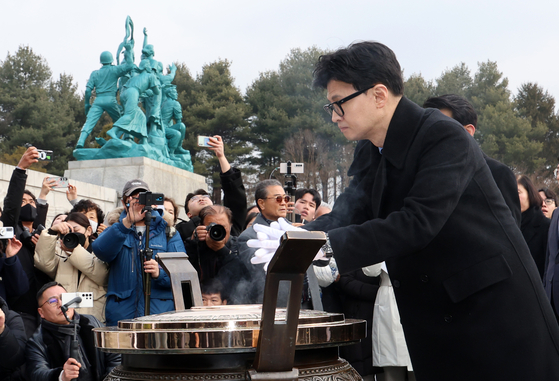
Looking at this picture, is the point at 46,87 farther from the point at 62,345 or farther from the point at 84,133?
the point at 62,345

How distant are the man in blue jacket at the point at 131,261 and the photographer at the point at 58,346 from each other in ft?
1.15

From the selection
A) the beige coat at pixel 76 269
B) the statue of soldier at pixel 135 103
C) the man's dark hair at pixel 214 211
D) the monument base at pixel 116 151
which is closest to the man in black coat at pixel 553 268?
the man's dark hair at pixel 214 211

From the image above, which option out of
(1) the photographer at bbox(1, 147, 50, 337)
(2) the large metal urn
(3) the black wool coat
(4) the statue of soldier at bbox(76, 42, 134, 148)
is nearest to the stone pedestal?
(4) the statue of soldier at bbox(76, 42, 134, 148)

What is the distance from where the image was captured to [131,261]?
4480mm

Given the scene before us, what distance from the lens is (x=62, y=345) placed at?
3955 millimetres

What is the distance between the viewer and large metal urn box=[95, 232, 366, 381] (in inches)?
61.8

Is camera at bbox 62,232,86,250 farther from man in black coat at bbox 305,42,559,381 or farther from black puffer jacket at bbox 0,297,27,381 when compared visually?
man in black coat at bbox 305,42,559,381

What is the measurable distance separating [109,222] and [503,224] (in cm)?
416

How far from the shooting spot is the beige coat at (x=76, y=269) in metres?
4.64

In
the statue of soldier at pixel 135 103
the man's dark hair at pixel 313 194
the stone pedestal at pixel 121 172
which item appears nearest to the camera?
the man's dark hair at pixel 313 194

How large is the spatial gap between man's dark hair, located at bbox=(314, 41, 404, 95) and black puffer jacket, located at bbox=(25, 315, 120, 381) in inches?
102

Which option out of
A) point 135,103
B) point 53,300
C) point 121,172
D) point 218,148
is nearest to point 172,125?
point 135,103

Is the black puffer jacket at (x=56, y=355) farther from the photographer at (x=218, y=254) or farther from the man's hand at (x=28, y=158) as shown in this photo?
the man's hand at (x=28, y=158)

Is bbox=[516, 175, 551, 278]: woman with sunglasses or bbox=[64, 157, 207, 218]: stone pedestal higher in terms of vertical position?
bbox=[64, 157, 207, 218]: stone pedestal
